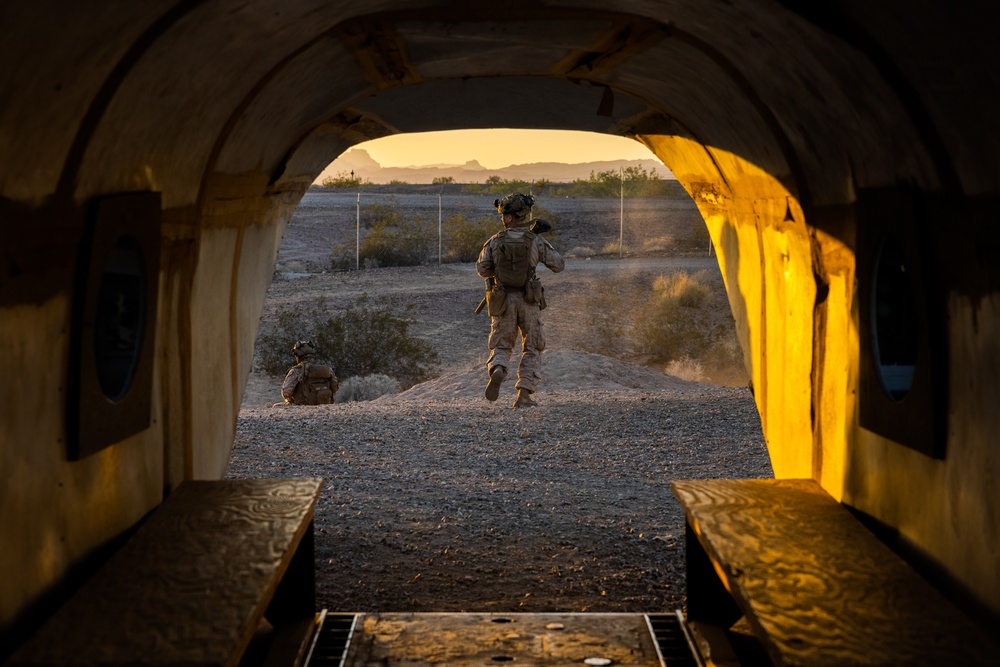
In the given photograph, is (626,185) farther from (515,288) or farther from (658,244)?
(515,288)

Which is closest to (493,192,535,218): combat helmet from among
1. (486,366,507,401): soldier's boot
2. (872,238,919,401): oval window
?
(486,366,507,401): soldier's boot

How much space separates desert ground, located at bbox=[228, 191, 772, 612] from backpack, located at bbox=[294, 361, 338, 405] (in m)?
1.17

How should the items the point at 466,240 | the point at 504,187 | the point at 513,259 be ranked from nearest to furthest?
the point at 513,259, the point at 466,240, the point at 504,187

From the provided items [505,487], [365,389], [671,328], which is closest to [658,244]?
[671,328]

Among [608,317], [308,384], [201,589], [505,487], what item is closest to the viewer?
[201,589]

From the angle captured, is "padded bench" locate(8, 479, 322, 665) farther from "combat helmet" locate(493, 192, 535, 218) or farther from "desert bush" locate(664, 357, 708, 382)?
"desert bush" locate(664, 357, 708, 382)

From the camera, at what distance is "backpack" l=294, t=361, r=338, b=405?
14242 millimetres

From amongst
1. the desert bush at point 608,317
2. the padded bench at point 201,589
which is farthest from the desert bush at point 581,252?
the padded bench at point 201,589

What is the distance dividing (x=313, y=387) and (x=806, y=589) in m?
11.3

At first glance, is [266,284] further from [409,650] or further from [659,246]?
[659,246]

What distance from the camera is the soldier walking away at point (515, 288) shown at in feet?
37.0

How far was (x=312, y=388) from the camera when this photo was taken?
14.2 m

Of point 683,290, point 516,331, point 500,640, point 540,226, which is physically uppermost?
point 540,226

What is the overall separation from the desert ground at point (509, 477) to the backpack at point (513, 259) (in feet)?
4.65
